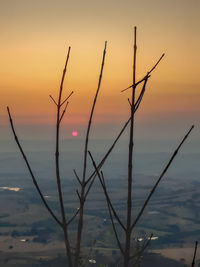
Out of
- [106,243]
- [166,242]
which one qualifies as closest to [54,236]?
[106,243]

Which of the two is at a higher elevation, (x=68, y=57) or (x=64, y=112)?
(x=68, y=57)

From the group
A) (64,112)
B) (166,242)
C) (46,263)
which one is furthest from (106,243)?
(64,112)

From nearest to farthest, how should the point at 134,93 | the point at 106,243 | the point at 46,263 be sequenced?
1. the point at 134,93
2. the point at 46,263
3. the point at 106,243

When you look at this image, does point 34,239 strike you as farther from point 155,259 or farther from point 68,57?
point 68,57

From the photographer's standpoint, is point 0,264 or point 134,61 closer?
point 134,61

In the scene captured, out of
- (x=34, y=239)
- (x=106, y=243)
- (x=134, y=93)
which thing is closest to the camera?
(x=134, y=93)

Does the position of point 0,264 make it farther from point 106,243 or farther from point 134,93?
point 134,93

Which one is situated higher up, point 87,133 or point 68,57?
point 68,57

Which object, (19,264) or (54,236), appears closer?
(19,264)

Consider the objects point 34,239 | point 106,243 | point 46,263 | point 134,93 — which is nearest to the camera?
point 134,93
